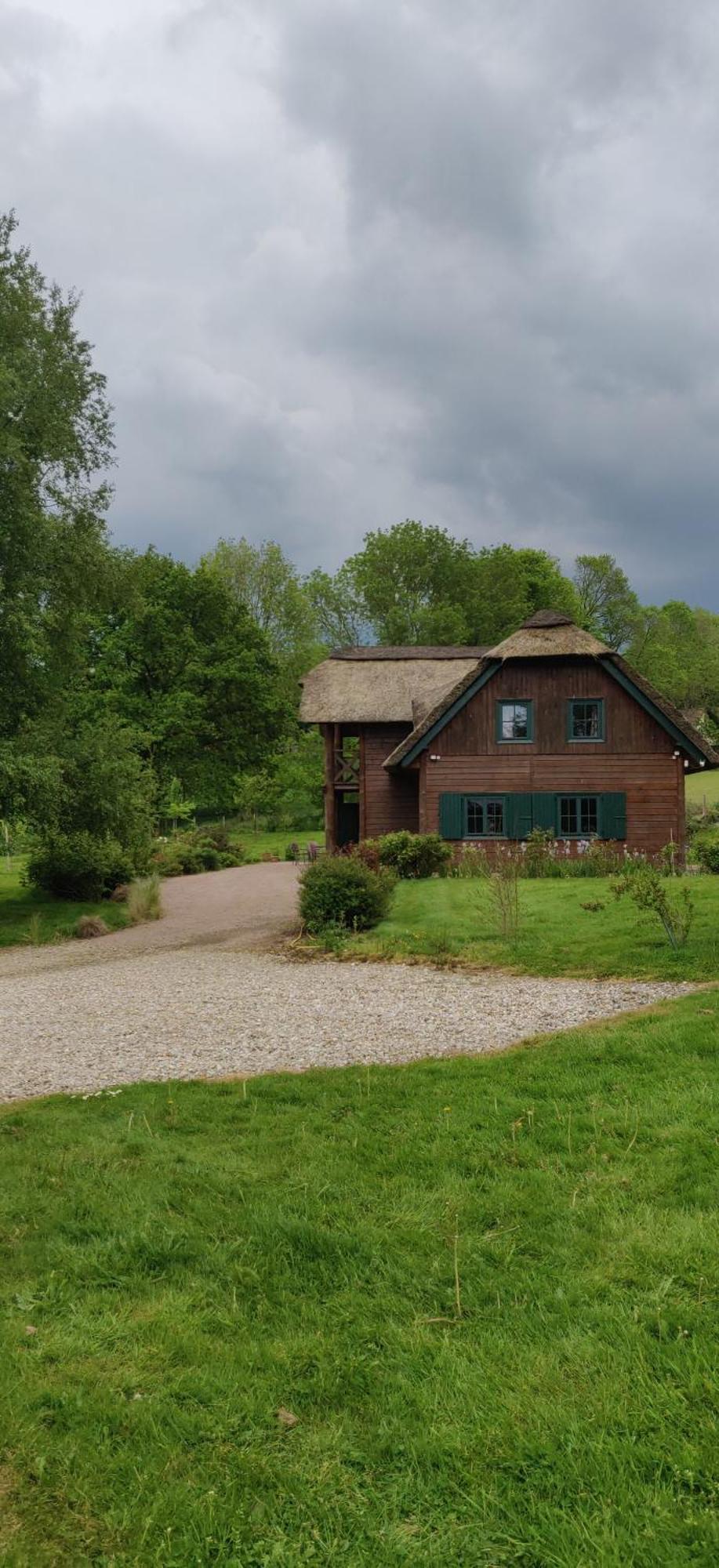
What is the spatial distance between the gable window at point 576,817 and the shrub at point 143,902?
37.6 feet

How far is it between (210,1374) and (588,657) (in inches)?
971

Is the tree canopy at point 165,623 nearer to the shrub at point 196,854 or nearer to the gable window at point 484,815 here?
the shrub at point 196,854

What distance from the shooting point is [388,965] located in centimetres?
1326

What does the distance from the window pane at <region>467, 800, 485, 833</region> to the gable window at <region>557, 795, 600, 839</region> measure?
7.17 ft

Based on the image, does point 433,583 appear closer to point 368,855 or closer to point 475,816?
point 475,816

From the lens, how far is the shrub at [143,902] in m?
21.8

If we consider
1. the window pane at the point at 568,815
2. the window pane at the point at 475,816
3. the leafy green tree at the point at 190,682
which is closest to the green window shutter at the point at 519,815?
the window pane at the point at 475,816

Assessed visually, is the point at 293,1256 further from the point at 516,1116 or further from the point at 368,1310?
the point at 516,1116

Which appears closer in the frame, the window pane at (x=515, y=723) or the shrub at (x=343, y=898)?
the shrub at (x=343, y=898)

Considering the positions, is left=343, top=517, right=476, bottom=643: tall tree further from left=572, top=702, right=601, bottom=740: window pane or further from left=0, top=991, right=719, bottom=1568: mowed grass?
left=0, top=991, right=719, bottom=1568: mowed grass

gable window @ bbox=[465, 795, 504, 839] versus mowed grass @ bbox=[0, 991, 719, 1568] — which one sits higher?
gable window @ bbox=[465, 795, 504, 839]

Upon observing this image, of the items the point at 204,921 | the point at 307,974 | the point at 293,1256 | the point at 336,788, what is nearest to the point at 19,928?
the point at 204,921

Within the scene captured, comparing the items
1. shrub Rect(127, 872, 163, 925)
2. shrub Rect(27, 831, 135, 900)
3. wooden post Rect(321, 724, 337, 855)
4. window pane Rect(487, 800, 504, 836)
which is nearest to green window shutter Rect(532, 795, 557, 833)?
window pane Rect(487, 800, 504, 836)

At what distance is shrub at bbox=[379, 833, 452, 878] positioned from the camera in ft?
73.1
